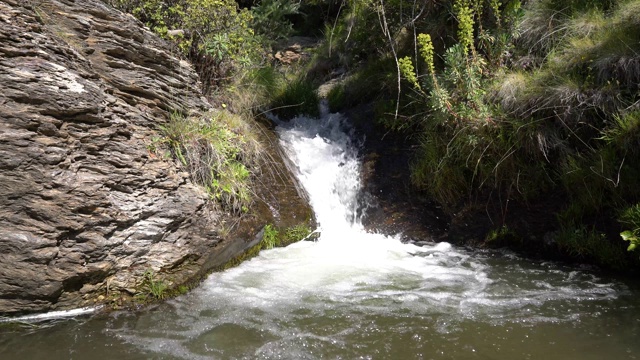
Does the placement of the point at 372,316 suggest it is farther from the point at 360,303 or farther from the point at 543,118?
the point at 543,118

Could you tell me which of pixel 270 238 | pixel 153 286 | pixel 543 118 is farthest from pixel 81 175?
pixel 543 118

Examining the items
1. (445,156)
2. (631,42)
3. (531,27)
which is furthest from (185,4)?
(631,42)

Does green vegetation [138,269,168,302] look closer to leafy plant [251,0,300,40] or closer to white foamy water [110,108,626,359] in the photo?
white foamy water [110,108,626,359]

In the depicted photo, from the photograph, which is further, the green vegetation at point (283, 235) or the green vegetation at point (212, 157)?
the green vegetation at point (283, 235)

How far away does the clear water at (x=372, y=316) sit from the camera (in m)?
3.30

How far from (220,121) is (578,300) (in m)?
4.31

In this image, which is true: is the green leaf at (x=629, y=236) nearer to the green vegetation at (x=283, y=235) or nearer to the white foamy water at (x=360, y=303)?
the white foamy water at (x=360, y=303)

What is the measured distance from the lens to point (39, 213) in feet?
12.5

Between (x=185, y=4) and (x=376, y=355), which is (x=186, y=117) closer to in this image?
(x=185, y=4)

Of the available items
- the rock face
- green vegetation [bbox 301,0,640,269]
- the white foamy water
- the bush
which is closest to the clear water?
the white foamy water

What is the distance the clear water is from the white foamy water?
0.04 ft

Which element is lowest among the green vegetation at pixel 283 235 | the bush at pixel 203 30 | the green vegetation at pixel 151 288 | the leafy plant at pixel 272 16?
the green vegetation at pixel 151 288

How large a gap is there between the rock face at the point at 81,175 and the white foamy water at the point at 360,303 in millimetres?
580

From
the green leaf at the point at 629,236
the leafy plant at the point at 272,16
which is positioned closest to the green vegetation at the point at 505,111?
the green leaf at the point at 629,236
